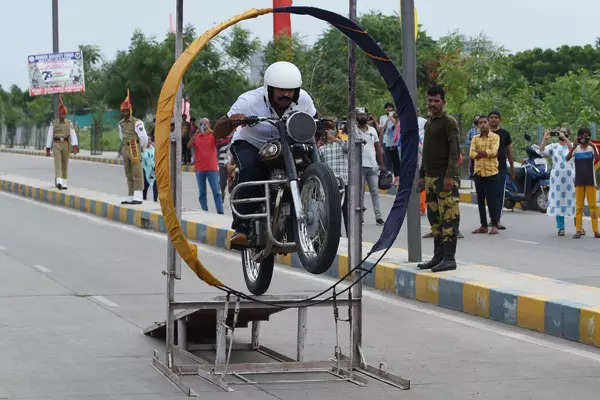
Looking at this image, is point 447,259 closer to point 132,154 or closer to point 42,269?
point 42,269

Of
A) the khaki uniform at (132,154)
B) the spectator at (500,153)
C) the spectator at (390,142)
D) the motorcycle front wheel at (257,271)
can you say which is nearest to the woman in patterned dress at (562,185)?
the spectator at (500,153)

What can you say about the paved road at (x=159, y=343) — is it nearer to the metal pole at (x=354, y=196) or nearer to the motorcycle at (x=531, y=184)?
the metal pole at (x=354, y=196)

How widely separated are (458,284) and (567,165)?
758 cm

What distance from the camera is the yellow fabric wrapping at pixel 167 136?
7.11 meters

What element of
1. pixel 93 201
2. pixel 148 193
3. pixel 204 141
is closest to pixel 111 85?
pixel 148 193

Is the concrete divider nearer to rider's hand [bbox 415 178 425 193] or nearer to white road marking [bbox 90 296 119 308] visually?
rider's hand [bbox 415 178 425 193]

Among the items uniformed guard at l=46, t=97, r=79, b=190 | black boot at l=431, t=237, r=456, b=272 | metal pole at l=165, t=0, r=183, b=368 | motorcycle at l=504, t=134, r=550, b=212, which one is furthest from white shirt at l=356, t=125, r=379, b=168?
metal pole at l=165, t=0, r=183, b=368

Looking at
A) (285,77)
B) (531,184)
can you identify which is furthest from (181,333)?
(531,184)

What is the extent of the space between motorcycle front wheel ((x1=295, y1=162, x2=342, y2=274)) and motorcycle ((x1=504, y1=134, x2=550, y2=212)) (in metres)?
14.1

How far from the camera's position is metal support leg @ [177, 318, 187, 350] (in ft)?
26.7

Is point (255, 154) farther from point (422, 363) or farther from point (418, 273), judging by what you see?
point (418, 273)

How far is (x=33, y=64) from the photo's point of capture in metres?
30.4

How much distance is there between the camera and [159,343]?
8.80m

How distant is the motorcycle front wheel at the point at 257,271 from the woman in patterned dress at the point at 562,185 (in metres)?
9.18
